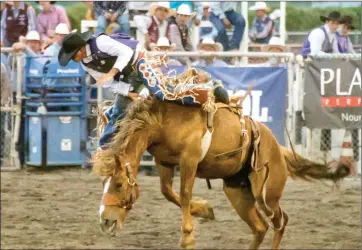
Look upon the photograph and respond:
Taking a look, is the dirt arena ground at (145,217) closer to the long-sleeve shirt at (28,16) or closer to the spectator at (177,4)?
the long-sleeve shirt at (28,16)

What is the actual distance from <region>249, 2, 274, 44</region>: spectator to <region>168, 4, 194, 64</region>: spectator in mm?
1452

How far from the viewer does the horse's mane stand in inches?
280


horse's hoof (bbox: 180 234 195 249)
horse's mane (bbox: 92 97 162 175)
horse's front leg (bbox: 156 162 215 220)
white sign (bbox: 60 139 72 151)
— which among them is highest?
horse's mane (bbox: 92 97 162 175)

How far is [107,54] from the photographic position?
7387mm

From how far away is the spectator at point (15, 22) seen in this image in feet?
45.0

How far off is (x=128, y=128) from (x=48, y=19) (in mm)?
6991

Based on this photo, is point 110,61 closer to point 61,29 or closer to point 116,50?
point 116,50

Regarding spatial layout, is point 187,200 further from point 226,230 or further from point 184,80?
point 226,230

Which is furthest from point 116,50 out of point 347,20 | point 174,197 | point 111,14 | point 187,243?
point 347,20

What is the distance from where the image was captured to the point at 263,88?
41.0ft

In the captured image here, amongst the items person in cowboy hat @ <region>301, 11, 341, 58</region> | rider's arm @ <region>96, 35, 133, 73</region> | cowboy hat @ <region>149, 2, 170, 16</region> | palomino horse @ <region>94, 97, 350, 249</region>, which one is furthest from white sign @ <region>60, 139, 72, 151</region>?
rider's arm @ <region>96, 35, 133, 73</region>

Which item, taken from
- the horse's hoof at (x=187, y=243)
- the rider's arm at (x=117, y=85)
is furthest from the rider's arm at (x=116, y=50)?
the horse's hoof at (x=187, y=243)

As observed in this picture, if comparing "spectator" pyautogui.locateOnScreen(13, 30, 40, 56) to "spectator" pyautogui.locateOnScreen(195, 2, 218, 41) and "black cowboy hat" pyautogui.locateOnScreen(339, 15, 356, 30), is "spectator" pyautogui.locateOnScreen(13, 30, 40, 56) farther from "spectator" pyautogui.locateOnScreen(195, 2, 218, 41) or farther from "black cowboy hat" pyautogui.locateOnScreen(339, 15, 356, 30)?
"black cowboy hat" pyautogui.locateOnScreen(339, 15, 356, 30)

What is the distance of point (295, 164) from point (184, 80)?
1.57m
